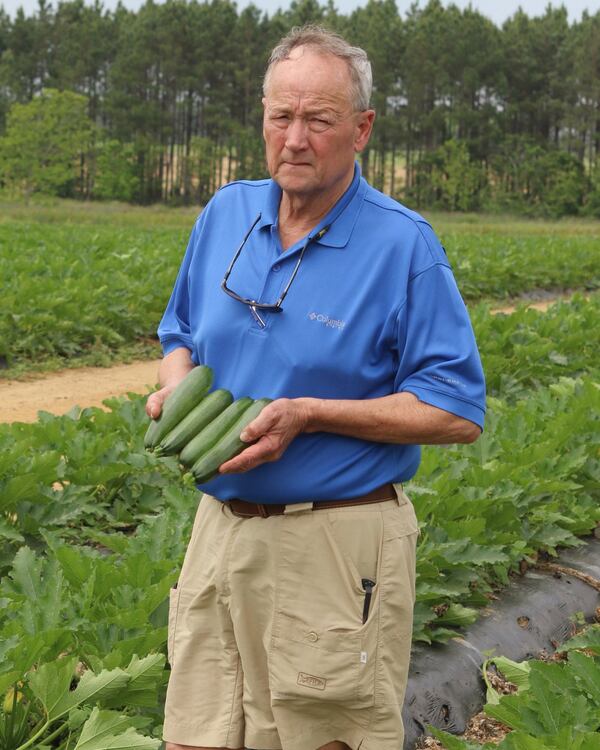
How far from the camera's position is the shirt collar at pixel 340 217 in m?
2.57

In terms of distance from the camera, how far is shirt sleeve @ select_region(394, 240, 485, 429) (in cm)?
251

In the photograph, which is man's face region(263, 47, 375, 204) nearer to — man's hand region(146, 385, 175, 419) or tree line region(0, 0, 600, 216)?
man's hand region(146, 385, 175, 419)

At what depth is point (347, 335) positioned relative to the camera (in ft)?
8.21

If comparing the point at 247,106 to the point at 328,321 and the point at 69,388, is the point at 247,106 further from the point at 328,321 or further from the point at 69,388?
the point at 328,321

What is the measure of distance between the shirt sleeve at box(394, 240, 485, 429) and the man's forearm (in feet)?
0.10

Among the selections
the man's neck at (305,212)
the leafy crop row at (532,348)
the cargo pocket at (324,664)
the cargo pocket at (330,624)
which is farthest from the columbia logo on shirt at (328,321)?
the leafy crop row at (532,348)

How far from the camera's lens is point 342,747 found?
2688 millimetres

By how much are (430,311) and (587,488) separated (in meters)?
4.19

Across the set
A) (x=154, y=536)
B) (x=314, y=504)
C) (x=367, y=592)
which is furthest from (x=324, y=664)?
(x=154, y=536)

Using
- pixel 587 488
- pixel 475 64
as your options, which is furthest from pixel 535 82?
pixel 587 488

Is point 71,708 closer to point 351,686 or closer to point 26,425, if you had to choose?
point 351,686

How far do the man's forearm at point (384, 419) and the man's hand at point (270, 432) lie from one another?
28 millimetres

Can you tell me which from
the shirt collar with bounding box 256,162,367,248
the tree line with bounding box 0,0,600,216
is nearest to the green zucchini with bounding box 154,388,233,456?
the shirt collar with bounding box 256,162,367,248

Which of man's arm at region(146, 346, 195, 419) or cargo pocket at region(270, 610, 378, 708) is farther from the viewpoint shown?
man's arm at region(146, 346, 195, 419)
